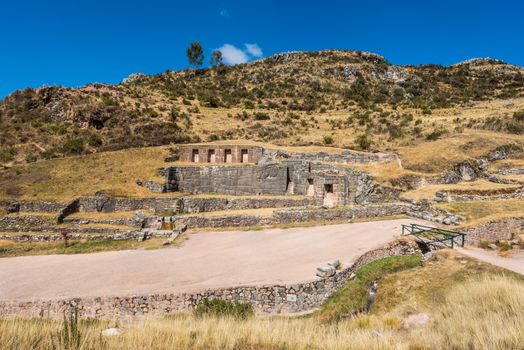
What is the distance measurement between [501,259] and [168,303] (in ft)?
37.2

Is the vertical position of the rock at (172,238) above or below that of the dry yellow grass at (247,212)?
below

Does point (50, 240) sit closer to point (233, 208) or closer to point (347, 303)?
point (233, 208)

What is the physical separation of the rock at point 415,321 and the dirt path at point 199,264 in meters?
3.55

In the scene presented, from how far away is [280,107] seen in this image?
181ft

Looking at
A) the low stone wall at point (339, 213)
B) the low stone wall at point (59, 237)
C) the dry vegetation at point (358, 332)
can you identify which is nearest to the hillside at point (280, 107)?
the low stone wall at point (339, 213)

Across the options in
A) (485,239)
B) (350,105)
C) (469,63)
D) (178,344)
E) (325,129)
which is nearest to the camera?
(178,344)

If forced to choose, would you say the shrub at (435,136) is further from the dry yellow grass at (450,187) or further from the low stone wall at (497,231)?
the low stone wall at (497,231)

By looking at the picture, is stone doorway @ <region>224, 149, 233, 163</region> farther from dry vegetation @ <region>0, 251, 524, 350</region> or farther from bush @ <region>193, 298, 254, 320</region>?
dry vegetation @ <region>0, 251, 524, 350</region>

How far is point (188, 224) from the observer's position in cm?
1816

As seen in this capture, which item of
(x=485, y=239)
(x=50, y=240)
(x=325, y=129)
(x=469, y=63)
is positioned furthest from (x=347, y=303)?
(x=469, y=63)

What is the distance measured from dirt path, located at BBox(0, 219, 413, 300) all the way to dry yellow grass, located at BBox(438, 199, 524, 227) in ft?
8.70

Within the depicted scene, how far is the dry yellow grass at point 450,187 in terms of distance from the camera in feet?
58.1

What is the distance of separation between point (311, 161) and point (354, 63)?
59.2m

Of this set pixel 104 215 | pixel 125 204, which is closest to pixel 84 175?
pixel 125 204
